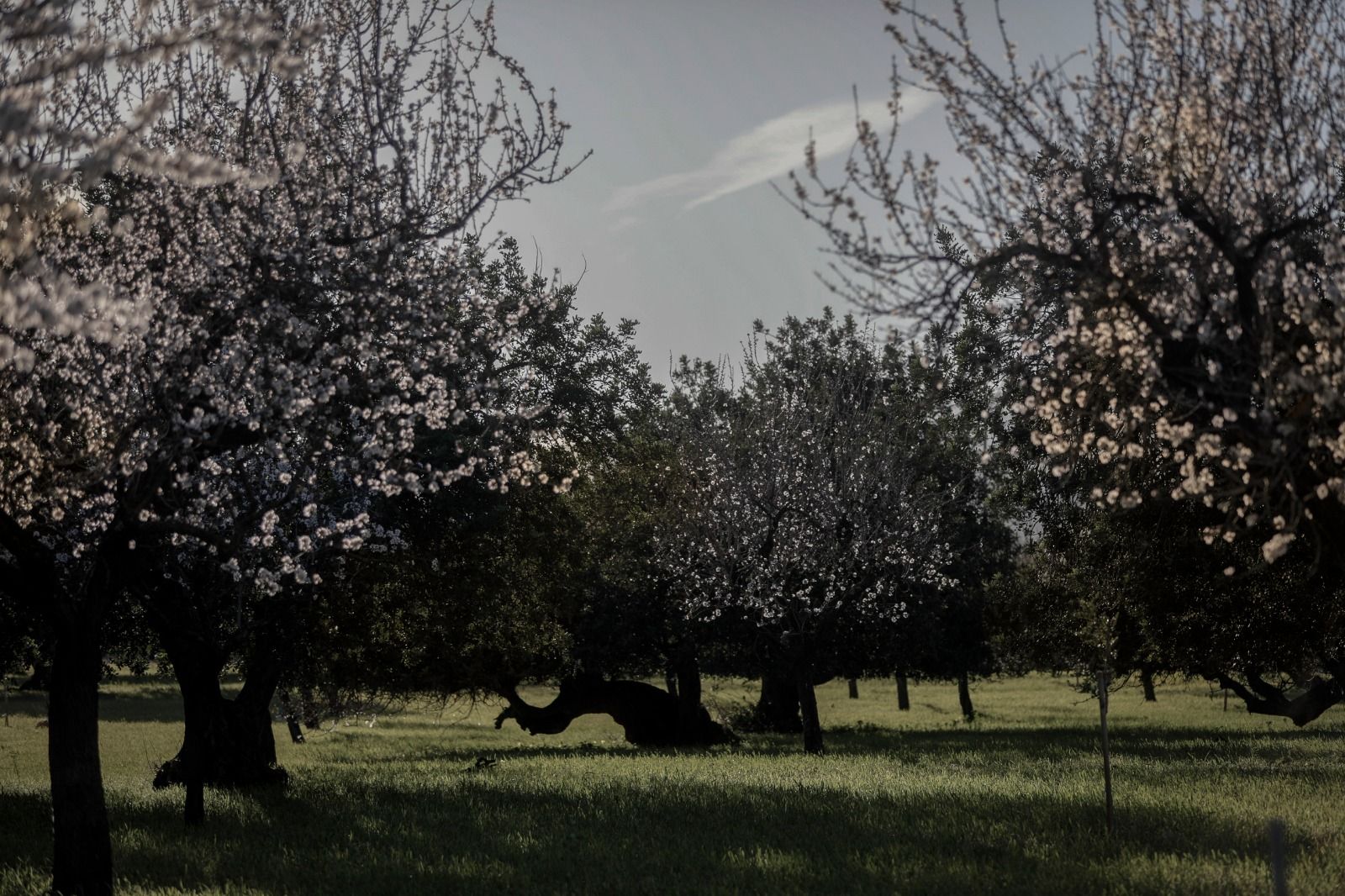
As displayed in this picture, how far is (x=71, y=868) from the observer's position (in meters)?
12.2

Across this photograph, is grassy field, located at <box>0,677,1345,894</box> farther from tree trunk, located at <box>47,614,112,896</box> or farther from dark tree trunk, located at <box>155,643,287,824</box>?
dark tree trunk, located at <box>155,643,287,824</box>

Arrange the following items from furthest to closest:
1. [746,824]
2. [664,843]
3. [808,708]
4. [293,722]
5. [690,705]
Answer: [293,722] < [690,705] < [808,708] < [746,824] < [664,843]

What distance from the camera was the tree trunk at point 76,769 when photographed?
40.2 ft

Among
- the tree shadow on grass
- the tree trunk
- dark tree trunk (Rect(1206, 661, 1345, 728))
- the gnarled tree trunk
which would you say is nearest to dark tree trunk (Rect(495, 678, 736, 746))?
the gnarled tree trunk

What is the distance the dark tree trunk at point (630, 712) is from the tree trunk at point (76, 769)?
24.6 metres

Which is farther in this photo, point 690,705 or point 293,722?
point 293,722

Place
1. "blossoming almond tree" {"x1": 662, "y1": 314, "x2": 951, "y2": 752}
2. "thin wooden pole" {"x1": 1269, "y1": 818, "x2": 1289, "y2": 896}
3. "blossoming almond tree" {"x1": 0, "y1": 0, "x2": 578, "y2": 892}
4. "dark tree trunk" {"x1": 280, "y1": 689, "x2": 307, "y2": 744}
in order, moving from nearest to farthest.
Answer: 1. "thin wooden pole" {"x1": 1269, "y1": 818, "x2": 1289, "y2": 896}
2. "blossoming almond tree" {"x1": 0, "y1": 0, "x2": 578, "y2": 892}
3. "blossoming almond tree" {"x1": 662, "y1": 314, "x2": 951, "y2": 752}
4. "dark tree trunk" {"x1": 280, "y1": 689, "x2": 307, "y2": 744}

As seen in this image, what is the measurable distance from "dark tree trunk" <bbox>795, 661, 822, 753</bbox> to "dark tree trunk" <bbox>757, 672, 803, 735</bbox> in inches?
433

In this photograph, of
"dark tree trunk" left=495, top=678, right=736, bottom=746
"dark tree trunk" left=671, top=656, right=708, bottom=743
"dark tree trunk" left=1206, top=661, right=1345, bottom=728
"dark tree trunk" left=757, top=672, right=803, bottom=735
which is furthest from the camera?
"dark tree trunk" left=757, top=672, right=803, bottom=735

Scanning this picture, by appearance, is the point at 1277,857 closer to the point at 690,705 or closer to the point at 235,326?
the point at 235,326

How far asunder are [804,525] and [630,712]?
11268 mm

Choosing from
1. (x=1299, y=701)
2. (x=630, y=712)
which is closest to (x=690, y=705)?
(x=630, y=712)

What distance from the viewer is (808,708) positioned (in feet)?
100

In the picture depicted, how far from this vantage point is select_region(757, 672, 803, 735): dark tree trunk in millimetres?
42375
